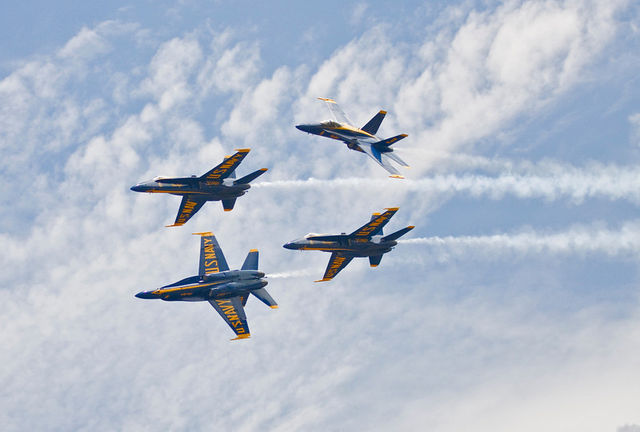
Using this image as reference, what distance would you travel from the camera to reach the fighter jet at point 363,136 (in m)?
124

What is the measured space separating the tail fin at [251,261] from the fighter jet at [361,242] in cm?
603

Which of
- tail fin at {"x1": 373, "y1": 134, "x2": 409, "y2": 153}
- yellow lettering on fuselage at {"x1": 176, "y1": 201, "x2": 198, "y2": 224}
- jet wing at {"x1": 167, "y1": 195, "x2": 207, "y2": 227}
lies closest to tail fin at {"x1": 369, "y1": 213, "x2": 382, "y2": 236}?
tail fin at {"x1": 373, "y1": 134, "x2": 409, "y2": 153}

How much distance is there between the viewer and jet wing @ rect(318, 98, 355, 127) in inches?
5207

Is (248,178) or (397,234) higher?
(248,178)

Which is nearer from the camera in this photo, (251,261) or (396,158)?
(251,261)

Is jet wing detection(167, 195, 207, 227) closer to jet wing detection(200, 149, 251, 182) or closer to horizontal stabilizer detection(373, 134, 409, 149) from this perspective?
jet wing detection(200, 149, 251, 182)

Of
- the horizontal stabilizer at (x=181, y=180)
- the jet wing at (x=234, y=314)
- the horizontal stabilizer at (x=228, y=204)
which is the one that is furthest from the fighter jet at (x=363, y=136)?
the jet wing at (x=234, y=314)

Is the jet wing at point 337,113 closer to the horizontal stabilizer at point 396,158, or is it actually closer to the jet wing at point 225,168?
the horizontal stabilizer at point 396,158

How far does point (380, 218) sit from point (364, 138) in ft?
63.0

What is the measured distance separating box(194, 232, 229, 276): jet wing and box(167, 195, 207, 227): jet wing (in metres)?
3.30

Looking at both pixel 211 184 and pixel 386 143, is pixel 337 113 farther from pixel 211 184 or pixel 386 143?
pixel 211 184

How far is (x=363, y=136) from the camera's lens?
5025 inches

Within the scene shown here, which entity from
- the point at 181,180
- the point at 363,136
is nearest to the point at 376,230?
the point at 363,136

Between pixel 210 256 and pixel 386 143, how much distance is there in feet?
107
